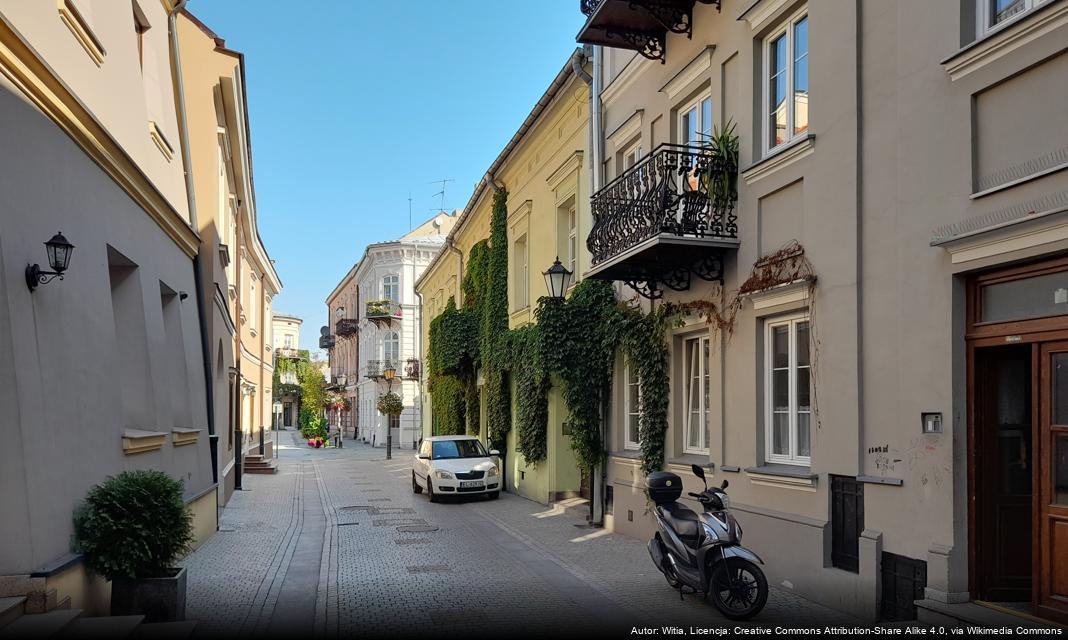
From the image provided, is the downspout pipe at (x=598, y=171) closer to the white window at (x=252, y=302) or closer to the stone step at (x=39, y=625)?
the stone step at (x=39, y=625)

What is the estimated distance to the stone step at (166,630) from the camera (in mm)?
6730

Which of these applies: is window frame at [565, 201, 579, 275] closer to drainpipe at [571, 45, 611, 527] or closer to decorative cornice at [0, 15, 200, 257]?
drainpipe at [571, 45, 611, 527]

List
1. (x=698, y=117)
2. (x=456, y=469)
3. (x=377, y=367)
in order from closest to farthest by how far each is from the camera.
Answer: (x=698, y=117) < (x=456, y=469) < (x=377, y=367)

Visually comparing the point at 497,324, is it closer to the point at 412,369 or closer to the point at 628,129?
the point at 628,129

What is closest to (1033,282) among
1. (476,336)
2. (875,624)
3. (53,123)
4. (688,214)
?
(875,624)

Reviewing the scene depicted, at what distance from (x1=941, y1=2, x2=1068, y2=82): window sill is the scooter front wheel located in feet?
14.5

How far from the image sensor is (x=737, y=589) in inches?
309

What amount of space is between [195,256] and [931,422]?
11.5m

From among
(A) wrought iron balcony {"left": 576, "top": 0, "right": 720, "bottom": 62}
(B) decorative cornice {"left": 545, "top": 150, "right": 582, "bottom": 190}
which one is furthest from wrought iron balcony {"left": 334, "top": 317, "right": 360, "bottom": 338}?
(A) wrought iron balcony {"left": 576, "top": 0, "right": 720, "bottom": 62}

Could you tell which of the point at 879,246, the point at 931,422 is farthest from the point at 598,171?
the point at 931,422

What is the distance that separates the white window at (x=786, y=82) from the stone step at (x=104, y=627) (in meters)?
7.58

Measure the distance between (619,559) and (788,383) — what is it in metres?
3.46

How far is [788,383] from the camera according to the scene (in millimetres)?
9438

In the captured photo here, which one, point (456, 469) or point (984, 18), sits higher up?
point (984, 18)
